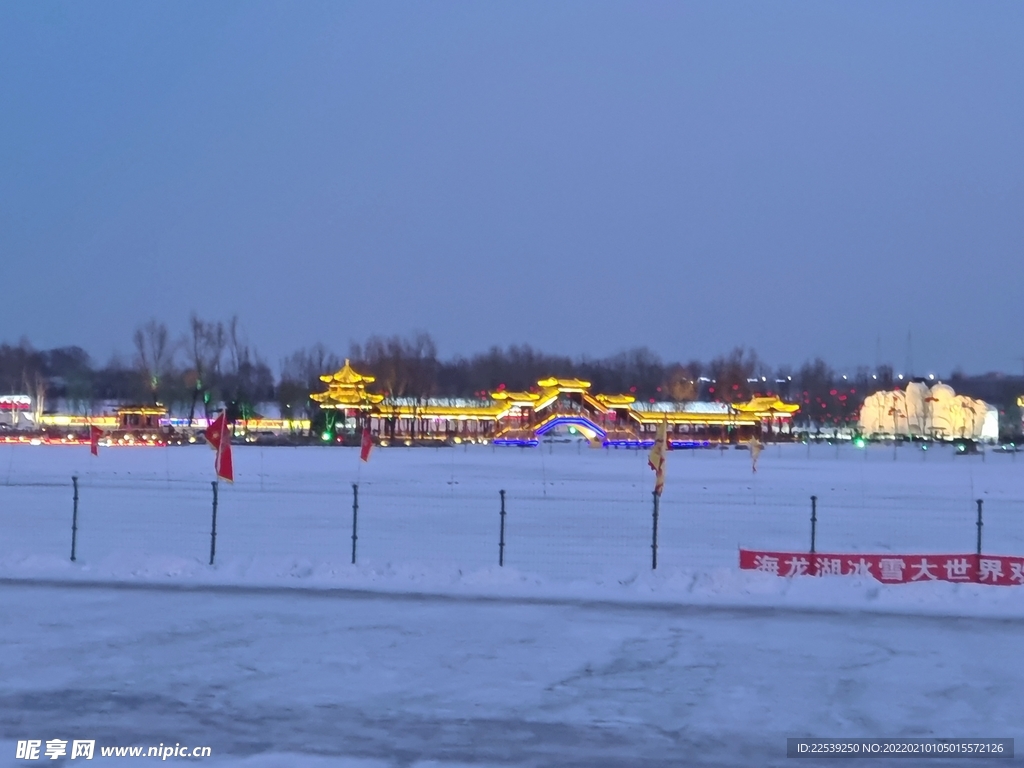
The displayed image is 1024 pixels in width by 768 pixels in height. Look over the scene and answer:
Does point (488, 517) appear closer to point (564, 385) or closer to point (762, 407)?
point (564, 385)

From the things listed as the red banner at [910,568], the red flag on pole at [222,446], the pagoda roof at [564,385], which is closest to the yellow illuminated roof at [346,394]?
the pagoda roof at [564,385]

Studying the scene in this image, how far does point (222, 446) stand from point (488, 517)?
835 cm

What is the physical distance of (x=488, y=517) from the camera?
25.5 m

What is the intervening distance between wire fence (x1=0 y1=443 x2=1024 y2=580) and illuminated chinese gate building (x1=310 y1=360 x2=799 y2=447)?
169ft

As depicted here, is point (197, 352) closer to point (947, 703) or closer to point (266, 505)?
point (266, 505)

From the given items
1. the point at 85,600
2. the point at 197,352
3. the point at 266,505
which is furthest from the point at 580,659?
the point at 197,352

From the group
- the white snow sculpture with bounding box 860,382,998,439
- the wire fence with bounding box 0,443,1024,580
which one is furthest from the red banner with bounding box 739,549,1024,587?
the white snow sculpture with bounding box 860,382,998,439

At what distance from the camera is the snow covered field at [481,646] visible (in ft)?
26.5

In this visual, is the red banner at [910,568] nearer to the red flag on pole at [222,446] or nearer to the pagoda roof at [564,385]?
the red flag on pole at [222,446]

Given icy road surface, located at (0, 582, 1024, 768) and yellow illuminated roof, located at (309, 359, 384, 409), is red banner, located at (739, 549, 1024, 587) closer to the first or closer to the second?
icy road surface, located at (0, 582, 1024, 768)

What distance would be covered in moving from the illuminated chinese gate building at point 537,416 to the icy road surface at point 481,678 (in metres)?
78.7

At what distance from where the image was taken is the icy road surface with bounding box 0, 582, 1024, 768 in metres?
7.88

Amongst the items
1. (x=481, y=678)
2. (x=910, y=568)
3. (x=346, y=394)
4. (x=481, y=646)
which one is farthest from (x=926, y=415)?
(x=481, y=678)

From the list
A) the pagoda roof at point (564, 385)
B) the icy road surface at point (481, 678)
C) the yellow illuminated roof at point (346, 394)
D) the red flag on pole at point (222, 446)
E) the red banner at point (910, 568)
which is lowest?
the icy road surface at point (481, 678)
